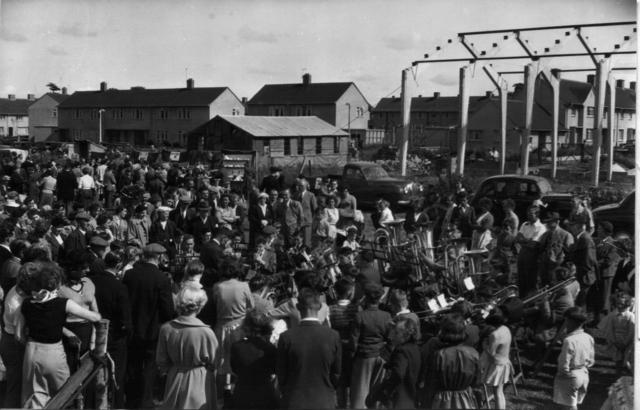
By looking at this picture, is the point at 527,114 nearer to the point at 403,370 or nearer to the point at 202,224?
the point at 202,224

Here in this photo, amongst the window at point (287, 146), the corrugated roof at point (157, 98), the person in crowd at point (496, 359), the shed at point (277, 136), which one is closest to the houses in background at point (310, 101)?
the corrugated roof at point (157, 98)

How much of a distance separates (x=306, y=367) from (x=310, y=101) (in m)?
45.7

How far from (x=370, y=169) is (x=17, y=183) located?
10.2 m

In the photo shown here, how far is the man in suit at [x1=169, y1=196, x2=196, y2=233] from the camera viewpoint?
1136 centimetres

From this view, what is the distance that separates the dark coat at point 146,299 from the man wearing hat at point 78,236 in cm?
269

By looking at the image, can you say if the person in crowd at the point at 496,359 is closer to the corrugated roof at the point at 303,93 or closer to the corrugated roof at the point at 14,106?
the corrugated roof at the point at 303,93

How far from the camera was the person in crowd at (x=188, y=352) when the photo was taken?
5711 mm

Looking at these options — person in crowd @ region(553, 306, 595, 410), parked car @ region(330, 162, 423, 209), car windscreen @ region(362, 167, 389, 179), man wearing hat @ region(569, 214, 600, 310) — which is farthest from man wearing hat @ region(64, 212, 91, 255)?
car windscreen @ region(362, 167, 389, 179)

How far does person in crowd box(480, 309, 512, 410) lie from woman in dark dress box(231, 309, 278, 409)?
1883 millimetres

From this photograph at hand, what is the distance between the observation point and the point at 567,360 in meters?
6.38

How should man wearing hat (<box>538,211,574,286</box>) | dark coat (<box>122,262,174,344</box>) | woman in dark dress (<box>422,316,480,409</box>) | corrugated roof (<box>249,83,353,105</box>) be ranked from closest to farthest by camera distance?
1. woman in dark dress (<box>422,316,480,409</box>)
2. dark coat (<box>122,262,174,344</box>)
3. man wearing hat (<box>538,211,574,286</box>)
4. corrugated roof (<box>249,83,353,105</box>)

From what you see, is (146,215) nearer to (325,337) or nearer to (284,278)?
(284,278)

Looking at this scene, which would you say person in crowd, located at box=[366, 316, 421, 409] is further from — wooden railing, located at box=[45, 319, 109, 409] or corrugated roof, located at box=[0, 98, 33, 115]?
corrugated roof, located at box=[0, 98, 33, 115]

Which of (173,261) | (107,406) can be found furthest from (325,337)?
(173,261)
